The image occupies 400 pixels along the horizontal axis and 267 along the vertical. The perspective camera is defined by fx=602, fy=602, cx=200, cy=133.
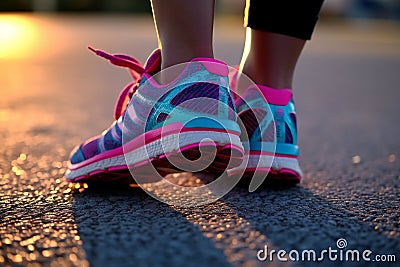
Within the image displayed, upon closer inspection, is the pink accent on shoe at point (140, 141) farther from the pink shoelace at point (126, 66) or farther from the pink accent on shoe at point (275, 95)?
the pink accent on shoe at point (275, 95)

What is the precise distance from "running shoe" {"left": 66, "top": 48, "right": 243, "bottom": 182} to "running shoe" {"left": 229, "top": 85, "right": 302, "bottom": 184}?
0.14 meters

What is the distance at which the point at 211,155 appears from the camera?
3.59 feet

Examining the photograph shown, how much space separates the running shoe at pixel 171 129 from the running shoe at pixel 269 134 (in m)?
0.14

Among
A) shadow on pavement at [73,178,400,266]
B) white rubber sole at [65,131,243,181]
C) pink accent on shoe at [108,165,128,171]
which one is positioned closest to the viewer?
shadow on pavement at [73,178,400,266]

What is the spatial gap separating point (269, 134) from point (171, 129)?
0.27m

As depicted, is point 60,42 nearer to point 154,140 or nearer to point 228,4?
point 154,140

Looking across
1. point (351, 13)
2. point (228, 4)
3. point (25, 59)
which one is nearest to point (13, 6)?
point (228, 4)

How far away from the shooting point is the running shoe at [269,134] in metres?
1.27

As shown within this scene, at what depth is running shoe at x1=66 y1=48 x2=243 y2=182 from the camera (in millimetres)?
1095

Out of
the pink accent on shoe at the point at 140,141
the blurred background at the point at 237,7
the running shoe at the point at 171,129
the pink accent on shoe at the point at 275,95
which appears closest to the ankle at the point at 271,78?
the pink accent on shoe at the point at 275,95

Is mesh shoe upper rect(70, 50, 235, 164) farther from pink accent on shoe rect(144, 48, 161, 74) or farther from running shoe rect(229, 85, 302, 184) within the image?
running shoe rect(229, 85, 302, 184)

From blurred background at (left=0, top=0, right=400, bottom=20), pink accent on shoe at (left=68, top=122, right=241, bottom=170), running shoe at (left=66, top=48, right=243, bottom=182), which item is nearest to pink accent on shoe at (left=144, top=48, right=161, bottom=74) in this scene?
running shoe at (left=66, top=48, right=243, bottom=182)

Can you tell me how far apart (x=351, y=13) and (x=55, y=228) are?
23095 mm

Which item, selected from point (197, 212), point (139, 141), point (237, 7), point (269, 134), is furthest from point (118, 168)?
point (237, 7)
